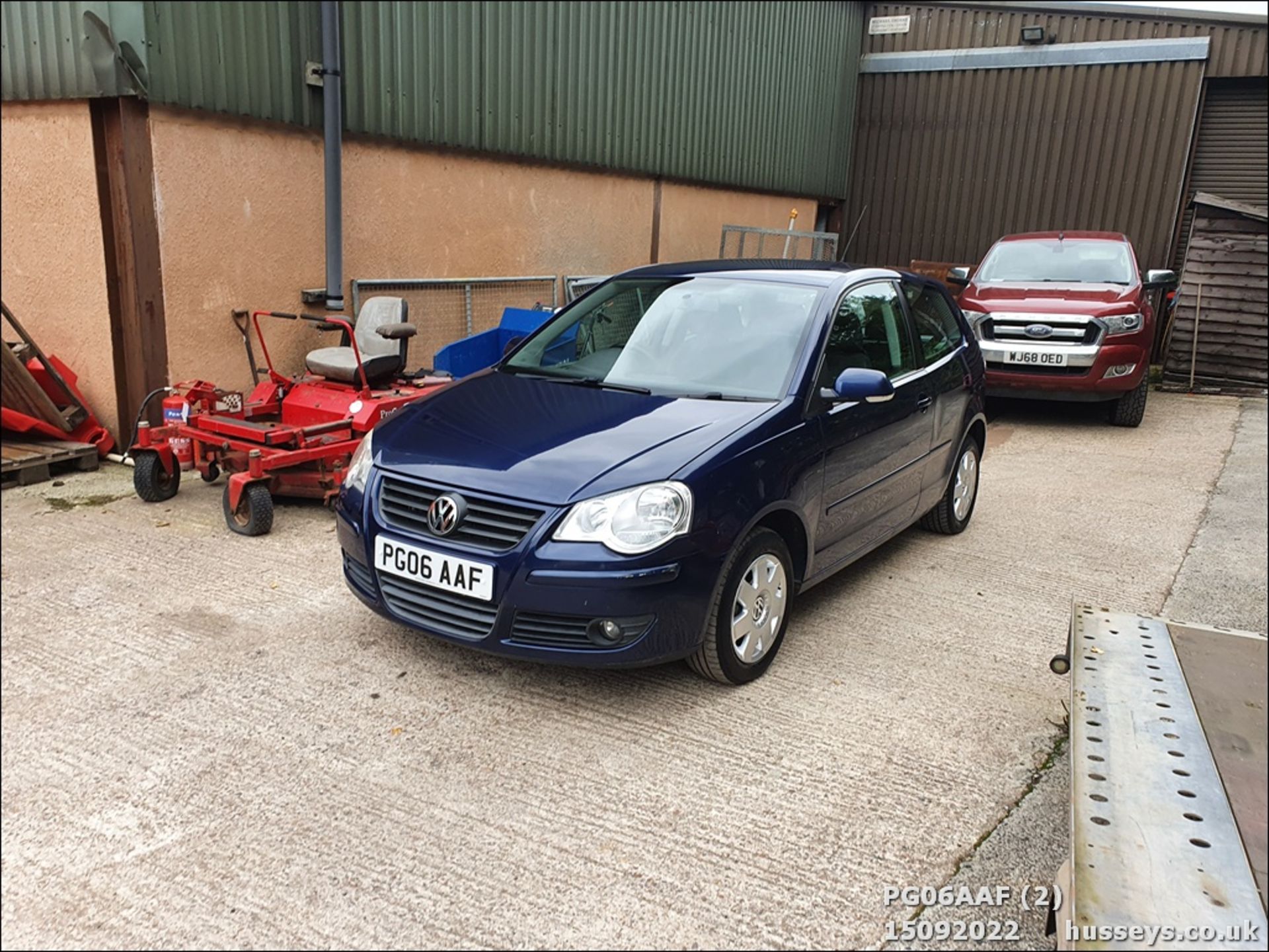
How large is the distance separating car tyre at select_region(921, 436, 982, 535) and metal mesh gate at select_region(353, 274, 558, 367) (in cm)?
476

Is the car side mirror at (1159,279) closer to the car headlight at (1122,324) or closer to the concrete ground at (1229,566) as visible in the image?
the car headlight at (1122,324)

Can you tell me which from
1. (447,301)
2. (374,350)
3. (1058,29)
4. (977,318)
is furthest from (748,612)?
(1058,29)

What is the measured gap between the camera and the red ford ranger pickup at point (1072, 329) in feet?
28.0

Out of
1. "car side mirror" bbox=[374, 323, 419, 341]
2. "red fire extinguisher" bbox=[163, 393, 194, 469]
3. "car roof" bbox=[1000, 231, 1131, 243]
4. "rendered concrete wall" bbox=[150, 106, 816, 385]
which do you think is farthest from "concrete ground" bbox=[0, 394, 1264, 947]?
"car roof" bbox=[1000, 231, 1131, 243]

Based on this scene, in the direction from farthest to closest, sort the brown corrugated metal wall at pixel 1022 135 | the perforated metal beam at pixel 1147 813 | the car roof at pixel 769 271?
1. the brown corrugated metal wall at pixel 1022 135
2. the car roof at pixel 769 271
3. the perforated metal beam at pixel 1147 813

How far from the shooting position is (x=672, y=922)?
2379mm

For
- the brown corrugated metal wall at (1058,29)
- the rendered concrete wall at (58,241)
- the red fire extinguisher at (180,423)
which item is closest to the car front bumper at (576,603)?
the red fire extinguisher at (180,423)

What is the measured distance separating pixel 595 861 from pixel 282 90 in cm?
617

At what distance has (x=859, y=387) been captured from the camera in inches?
152

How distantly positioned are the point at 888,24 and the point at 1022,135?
278 centimetres

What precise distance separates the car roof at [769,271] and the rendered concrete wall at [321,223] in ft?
10.8

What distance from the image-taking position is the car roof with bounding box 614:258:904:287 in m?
4.41

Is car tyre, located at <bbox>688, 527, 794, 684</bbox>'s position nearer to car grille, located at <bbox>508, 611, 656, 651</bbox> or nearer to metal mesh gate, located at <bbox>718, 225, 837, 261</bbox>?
car grille, located at <bbox>508, 611, 656, 651</bbox>

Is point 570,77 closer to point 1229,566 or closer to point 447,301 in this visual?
point 447,301
